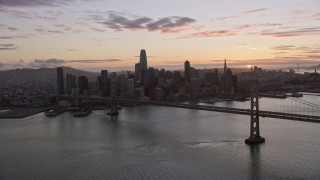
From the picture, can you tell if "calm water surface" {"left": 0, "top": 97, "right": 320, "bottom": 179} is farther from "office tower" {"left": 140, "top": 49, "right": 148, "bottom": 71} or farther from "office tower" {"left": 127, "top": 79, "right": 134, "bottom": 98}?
"office tower" {"left": 140, "top": 49, "right": 148, "bottom": 71}

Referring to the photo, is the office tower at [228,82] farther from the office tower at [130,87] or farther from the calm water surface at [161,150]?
the calm water surface at [161,150]

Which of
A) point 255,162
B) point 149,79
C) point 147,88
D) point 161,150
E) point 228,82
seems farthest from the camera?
point 228,82


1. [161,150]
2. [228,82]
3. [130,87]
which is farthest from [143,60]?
[161,150]

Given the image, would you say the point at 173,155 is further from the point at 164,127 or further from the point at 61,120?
the point at 61,120

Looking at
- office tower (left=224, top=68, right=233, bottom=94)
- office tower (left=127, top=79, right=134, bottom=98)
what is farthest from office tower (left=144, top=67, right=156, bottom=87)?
office tower (left=224, top=68, right=233, bottom=94)

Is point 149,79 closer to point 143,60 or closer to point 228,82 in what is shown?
point 143,60

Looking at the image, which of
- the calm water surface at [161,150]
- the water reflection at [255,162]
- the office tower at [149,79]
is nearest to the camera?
the water reflection at [255,162]

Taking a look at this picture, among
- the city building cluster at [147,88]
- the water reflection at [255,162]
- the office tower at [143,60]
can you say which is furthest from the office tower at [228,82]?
the water reflection at [255,162]

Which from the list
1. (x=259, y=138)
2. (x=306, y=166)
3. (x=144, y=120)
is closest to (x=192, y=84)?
(x=144, y=120)

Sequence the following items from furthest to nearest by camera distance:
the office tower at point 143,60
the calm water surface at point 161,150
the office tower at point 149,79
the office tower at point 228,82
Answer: the office tower at point 143,60 < the office tower at point 228,82 < the office tower at point 149,79 < the calm water surface at point 161,150
